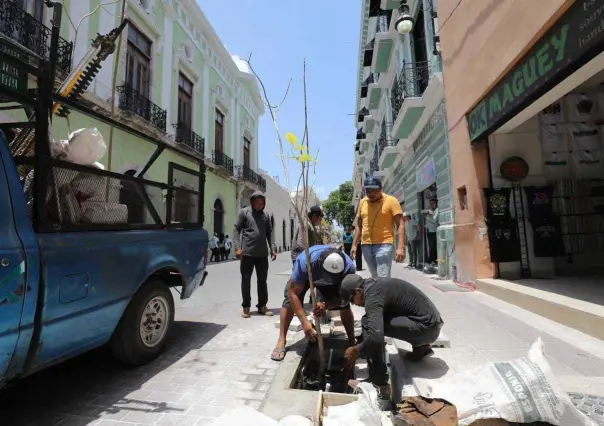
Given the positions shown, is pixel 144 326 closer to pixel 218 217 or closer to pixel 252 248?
pixel 252 248

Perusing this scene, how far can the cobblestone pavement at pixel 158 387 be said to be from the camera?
7.06ft

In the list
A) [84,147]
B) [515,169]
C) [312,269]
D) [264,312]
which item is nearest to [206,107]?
[264,312]

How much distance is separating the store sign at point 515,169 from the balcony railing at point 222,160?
15.5 metres

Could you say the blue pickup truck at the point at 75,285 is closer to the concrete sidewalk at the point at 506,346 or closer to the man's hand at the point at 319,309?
the man's hand at the point at 319,309

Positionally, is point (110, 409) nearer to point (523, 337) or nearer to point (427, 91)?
point (523, 337)

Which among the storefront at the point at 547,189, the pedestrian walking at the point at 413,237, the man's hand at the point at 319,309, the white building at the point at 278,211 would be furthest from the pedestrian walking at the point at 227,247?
the man's hand at the point at 319,309

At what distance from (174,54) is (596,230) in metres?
16.1

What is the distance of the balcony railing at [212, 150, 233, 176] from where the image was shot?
18.8 meters

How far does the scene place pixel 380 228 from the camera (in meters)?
4.04

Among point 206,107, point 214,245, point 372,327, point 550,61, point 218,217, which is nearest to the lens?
point 372,327

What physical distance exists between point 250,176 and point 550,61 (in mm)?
20828

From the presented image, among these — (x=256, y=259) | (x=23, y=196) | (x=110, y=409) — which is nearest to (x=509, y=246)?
(x=256, y=259)

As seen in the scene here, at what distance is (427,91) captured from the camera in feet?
26.1

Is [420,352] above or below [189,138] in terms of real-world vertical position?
below
